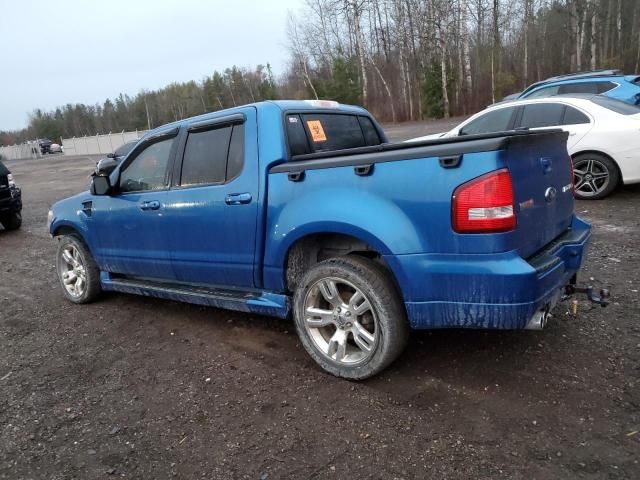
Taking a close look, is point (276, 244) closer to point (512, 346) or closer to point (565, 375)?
point (512, 346)

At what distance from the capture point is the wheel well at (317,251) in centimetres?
325

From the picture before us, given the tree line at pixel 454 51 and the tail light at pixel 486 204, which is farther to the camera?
the tree line at pixel 454 51

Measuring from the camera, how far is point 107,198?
4539 millimetres

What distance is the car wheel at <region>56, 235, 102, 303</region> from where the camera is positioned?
5008 mm

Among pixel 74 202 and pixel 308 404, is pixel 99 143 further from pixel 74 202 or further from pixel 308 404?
pixel 308 404

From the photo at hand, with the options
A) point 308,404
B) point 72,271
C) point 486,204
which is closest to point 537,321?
point 486,204

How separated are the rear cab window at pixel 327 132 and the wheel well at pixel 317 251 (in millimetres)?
641

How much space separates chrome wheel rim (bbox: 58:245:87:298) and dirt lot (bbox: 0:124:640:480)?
0.80 metres

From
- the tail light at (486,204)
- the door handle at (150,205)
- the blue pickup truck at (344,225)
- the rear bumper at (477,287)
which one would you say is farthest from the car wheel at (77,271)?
the tail light at (486,204)

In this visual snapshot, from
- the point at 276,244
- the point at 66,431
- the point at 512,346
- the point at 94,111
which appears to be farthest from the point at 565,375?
the point at 94,111

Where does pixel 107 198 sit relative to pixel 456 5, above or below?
below

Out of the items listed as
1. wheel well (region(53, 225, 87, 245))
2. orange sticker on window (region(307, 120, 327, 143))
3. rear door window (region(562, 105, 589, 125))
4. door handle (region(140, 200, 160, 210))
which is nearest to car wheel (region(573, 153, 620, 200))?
rear door window (region(562, 105, 589, 125))

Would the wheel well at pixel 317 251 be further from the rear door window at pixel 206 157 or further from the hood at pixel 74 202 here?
the hood at pixel 74 202

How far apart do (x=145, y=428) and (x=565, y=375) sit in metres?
2.54
